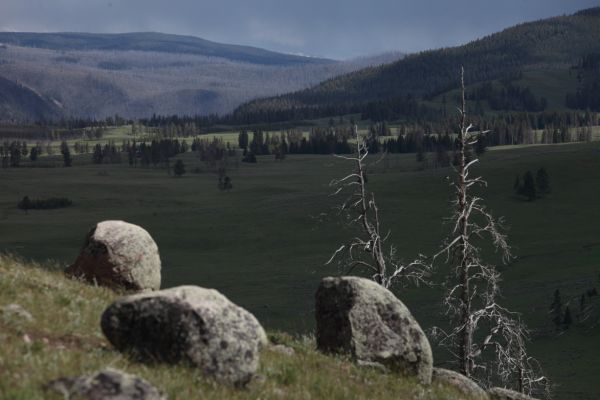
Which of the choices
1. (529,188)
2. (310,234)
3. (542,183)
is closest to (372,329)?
(310,234)

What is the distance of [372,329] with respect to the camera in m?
18.3

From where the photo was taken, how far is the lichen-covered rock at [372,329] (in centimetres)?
1811

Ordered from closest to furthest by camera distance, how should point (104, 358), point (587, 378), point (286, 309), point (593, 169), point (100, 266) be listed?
point (104, 358), point (100, 266), point (587, 378), point (286, 309), point (593, 169)

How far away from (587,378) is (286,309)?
31811 millimetres

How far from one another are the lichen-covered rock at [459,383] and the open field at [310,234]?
32.1 metres

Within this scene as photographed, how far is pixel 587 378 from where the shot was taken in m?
62.4

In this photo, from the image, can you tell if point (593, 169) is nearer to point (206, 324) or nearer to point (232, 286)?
point (232, 286)

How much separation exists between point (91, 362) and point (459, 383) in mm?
11506

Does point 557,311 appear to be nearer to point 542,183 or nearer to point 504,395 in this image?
point 504,395

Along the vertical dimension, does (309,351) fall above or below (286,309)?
above

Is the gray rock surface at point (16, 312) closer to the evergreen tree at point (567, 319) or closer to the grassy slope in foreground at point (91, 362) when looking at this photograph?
the grassy slope in foreground at point (91, 362)

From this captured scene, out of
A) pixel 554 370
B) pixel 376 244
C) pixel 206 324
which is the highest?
pixel 206 324

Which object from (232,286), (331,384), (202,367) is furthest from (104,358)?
A: (232,286)

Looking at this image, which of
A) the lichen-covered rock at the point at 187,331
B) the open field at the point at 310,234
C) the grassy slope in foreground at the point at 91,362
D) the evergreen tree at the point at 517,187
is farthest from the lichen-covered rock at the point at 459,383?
the evergreen tree at the point at 517,187
